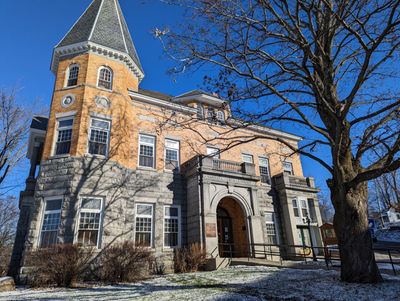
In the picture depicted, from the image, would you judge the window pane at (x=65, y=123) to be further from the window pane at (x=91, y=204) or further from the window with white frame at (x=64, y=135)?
the window pane at (x=91, y=204)

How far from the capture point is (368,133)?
8.63 m

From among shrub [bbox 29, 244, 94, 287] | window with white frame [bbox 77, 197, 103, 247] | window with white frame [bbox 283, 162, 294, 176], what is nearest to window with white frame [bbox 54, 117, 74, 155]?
window with white frame [bbox 77, 197, 103, 247]

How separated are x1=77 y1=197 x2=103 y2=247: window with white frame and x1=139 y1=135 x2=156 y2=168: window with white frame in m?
3.88

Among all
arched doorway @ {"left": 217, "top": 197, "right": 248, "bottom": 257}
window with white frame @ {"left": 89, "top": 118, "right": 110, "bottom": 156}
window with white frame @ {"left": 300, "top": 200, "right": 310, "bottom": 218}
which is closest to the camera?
window with white frame @ {"left": 89, "top": 118, "right": 110, "bottom": 156}

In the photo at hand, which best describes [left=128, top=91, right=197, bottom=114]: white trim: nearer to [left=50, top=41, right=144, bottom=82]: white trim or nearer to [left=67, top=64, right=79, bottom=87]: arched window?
[left=50, top=41, right=144, bottom=82]: white trim

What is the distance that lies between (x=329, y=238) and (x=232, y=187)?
42.7 feet

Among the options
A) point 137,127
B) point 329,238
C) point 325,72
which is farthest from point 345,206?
point 329,238

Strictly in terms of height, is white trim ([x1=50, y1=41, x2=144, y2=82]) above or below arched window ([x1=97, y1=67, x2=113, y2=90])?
above

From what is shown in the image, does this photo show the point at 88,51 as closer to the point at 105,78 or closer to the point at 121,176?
the point at 105,78

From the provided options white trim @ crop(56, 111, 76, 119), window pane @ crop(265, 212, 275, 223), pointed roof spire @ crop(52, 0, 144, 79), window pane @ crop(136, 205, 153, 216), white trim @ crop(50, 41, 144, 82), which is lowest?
window pane @ crop(265, 212, 275, 223)

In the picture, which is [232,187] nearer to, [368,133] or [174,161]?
[174,161]

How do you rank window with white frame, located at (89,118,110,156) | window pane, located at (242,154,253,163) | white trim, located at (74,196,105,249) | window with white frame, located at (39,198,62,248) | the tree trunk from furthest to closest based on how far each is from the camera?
window pane, located at (242,154,253,163)
window with white frame, located at (89,118,110,156)
white trim, located at (74,196,105,249)
window with white frame, located at (39,198,62,248)
the tree trunk

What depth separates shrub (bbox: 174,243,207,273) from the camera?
13688mm

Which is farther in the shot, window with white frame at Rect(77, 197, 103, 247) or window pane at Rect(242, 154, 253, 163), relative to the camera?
window pane at Rect(242, 154, 253, 163)
